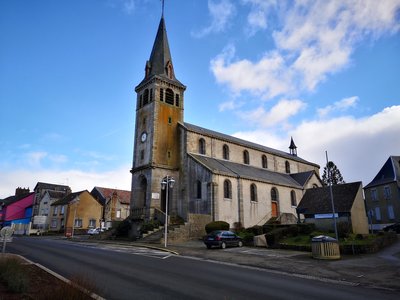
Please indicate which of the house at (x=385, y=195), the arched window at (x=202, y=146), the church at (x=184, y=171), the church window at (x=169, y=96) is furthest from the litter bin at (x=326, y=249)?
the house at (x=385, y=195)

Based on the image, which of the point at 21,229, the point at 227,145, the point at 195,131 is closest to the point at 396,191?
the point at 227,145

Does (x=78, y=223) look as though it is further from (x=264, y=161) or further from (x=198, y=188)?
(x=264, y=161)

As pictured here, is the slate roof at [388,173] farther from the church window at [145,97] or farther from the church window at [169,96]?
the church window at [145,97]

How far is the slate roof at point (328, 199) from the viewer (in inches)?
991

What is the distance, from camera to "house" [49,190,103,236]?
51100mm

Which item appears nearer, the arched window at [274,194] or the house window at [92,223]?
the arched window at [274,194]

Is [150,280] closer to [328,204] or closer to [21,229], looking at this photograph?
[328,204]

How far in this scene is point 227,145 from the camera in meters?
38.1

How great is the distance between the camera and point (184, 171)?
3256 centimetres

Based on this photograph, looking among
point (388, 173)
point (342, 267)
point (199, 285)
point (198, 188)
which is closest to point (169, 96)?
point (198, 188)

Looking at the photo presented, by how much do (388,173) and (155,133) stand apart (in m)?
32.6

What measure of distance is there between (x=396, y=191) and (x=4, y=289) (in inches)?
1748

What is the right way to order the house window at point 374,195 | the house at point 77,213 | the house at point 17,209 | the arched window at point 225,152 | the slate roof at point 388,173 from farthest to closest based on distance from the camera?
the house at point 17,209 < the house at point 77,213 < the house window at point 374,195 < the slate roof at point 388,173 < the arched window at point 225,152

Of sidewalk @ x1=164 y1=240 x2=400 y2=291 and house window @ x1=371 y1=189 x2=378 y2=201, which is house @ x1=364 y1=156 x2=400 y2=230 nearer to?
house window @ x1=371 y1=189 x2=378 y2=201
